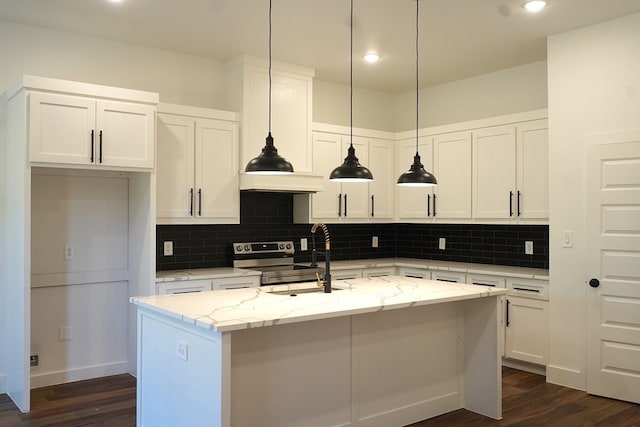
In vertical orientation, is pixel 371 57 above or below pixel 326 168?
above

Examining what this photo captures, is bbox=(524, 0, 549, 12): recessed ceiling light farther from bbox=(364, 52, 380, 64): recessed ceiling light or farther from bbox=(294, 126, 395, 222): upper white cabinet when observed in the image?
bbox=(294, 126, 395, 222): upper white cabinet

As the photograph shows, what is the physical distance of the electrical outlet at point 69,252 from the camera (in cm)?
466

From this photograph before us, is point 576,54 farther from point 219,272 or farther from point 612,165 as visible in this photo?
point 219,272

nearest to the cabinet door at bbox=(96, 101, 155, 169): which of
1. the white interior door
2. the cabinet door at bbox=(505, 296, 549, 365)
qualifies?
the cabinet door at bbox=(505, 296, 549, 365)

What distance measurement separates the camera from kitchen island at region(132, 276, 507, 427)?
2873mm

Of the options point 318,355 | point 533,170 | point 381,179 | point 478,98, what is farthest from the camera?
point 381,179

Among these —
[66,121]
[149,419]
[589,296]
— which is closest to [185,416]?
[149,419]

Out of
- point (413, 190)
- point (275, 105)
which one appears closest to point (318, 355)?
point (275, 105)

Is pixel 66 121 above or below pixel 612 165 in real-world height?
above

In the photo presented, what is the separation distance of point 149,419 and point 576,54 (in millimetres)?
4153

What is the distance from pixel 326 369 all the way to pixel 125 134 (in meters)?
2.42

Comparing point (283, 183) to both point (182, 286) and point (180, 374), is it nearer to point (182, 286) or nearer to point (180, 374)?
point (182, 286)

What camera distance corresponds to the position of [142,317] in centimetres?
337

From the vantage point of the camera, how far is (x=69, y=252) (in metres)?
A: 4.68
